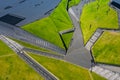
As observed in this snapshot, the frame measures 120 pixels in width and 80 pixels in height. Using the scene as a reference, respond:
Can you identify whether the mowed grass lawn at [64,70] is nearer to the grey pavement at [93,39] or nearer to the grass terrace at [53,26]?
the grass terrace at [53,26]

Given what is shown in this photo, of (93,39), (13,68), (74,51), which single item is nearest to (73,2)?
(93,39)

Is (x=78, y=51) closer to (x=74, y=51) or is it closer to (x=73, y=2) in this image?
(x=74, y=51)

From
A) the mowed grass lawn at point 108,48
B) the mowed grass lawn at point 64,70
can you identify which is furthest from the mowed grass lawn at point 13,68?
the mowed grass lawn at point 108,48

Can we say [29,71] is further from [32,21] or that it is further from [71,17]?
[71,17]

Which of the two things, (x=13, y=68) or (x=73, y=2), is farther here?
(x=73, y=2)

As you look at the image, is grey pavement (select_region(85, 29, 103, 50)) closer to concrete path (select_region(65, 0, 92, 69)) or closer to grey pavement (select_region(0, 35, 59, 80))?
concrete path (select_region(65, 0, 92, 69))

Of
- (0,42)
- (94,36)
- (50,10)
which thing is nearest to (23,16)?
(50,10)

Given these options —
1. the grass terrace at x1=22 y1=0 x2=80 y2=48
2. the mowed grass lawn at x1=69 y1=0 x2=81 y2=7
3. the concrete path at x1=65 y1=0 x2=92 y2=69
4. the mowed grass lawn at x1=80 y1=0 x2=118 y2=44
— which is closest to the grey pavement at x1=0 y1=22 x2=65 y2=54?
the grass terrace at x1=22 y1=0 x2=80 y2=48
